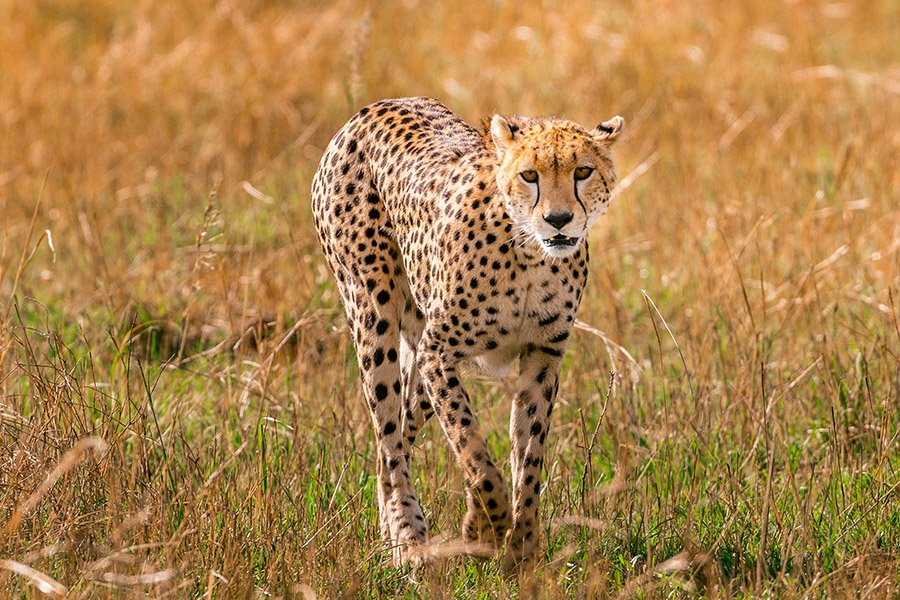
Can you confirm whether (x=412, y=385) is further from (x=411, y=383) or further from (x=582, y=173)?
(x=582, y=173)

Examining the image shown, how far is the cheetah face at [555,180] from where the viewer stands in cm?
355

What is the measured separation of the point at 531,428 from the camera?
12.9 feet

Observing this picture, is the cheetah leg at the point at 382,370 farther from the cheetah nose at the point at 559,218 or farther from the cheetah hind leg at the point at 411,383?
the cheetah nose at the point at 559,218

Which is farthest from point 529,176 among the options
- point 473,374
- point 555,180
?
point 473,374

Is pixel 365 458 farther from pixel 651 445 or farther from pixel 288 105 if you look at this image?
pixel 288 105

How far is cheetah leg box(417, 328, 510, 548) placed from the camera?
3.71 metres

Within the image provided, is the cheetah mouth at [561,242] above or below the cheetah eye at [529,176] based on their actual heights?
below

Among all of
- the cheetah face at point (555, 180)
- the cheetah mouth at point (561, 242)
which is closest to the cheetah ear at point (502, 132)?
the cheetah face at point (555, 180)

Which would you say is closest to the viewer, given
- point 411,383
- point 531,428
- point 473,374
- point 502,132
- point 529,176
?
point 529,176

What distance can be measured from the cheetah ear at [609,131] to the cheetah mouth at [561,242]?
12.3 inches

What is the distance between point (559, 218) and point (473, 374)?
2.99ft

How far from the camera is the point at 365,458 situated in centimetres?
450

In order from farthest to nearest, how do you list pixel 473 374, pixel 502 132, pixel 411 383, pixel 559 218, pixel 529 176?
1. pixel 411 383
2. pixel 473 374
3. pixel 502 132
4. pixel 529 176
5. pixel 559 218

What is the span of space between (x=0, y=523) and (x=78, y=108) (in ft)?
17.4
